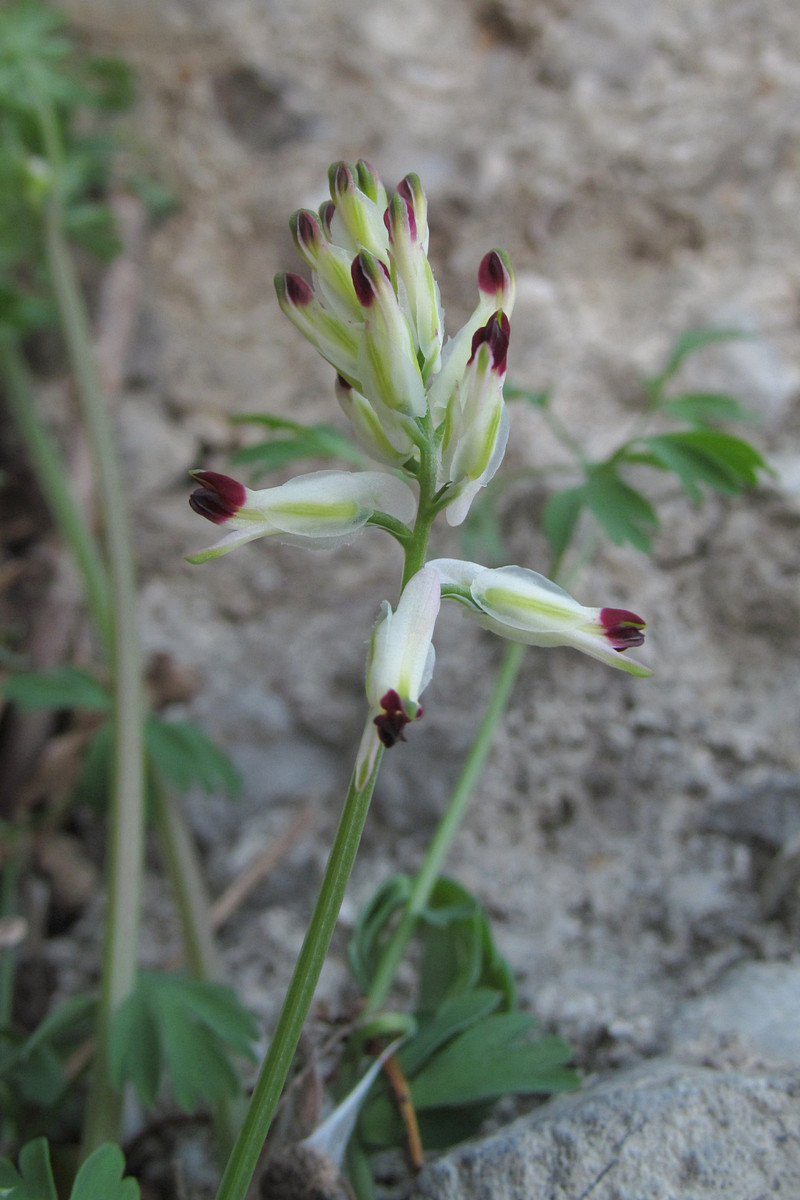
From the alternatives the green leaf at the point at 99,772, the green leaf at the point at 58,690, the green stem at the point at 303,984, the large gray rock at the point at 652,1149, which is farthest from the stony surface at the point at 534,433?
the green stem at the point at 303,984

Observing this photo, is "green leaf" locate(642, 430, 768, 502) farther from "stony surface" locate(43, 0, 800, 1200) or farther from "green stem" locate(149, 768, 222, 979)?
"green stem" locate(149, 768, 222, 979)

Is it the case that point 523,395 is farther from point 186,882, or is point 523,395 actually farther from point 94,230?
point 94,230

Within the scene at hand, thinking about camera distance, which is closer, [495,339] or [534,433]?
[495,339]

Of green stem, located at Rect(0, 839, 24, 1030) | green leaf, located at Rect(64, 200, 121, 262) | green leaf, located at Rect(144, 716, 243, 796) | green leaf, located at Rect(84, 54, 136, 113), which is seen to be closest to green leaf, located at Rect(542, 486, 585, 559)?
green leaf, located at Rect(144, 716, 243, 796)

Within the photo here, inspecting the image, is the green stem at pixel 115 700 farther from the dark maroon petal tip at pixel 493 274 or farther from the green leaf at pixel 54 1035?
the dark maroon petal tip at pixel 493 274

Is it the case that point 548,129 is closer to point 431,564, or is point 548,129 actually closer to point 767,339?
point 767,339

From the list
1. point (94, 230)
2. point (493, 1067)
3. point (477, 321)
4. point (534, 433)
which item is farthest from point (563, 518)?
point (94, 230)

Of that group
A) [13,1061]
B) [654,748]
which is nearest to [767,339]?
[654,748]
